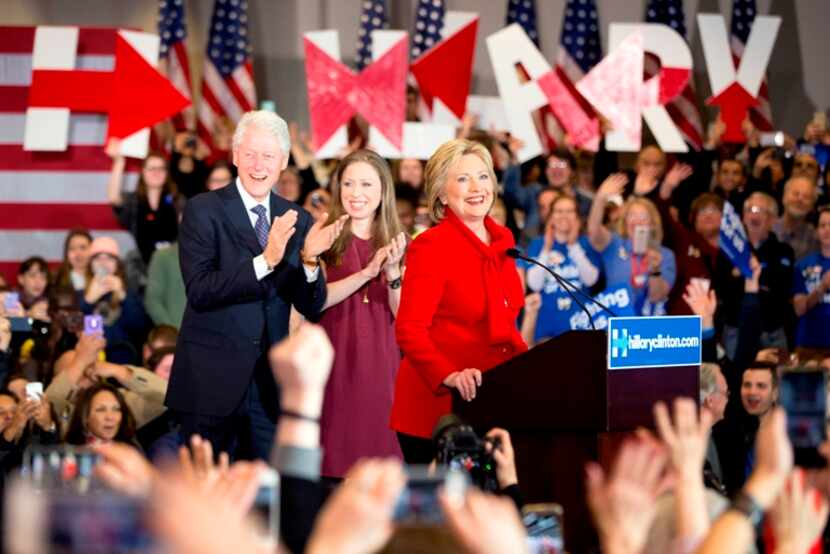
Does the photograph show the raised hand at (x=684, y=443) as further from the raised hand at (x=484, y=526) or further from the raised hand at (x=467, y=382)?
the raised hand at (x=467, y=382)

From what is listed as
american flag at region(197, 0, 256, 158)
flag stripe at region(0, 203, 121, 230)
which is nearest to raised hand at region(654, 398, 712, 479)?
flag stripe at region(0, 203, 121, 230)

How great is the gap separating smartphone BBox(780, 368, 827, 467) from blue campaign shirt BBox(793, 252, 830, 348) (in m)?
4.79

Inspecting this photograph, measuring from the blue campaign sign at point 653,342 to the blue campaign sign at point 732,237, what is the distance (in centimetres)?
353

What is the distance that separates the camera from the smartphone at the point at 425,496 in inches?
78.2

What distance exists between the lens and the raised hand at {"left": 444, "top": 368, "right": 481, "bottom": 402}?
13.5ft

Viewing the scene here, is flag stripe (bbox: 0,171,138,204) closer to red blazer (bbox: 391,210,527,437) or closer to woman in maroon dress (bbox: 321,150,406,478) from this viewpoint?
woman in maroon dress (bbox: 321,150,406,478)

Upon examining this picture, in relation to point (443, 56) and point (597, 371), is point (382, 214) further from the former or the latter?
point (443, 56)

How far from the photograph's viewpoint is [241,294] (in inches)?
164

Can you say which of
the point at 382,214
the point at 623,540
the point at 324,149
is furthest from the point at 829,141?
the point at 623,540

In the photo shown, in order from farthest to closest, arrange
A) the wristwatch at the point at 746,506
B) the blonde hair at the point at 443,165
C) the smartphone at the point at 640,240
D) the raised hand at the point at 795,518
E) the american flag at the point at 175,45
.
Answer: the american flag at the point at 175,45 < the smartphone at the point at 640,240 < the blonde hair at the point at 443,165 < the raised hand at the point at 795,518 < the wristwatch at the point at 746,506

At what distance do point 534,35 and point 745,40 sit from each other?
1585 millimetres

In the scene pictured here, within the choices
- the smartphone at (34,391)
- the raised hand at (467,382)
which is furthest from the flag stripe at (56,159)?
the raised hand at (467,382)

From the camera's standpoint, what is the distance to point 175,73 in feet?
35.2

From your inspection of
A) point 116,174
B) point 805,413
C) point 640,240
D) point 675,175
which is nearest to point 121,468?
point 805,413
